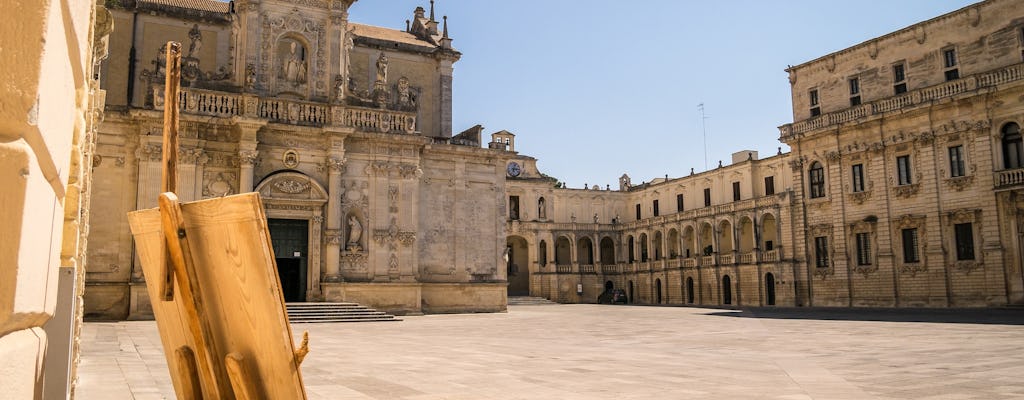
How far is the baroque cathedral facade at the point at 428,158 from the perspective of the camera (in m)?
29.5

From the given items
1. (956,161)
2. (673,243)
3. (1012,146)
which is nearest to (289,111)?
(956,161)

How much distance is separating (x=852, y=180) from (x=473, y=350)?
31602 millimetres

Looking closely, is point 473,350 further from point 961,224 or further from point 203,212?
point 961,224

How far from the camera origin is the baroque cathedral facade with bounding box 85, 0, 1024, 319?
2947cm

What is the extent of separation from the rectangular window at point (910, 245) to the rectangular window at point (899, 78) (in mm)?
7325

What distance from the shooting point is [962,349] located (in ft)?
45.7

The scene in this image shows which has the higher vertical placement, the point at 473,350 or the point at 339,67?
the point at 339,67

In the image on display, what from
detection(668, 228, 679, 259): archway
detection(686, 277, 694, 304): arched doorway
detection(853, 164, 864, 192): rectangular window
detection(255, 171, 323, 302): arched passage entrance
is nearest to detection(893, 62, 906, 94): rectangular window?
detection(853, 164, 864, 192): rectangular window

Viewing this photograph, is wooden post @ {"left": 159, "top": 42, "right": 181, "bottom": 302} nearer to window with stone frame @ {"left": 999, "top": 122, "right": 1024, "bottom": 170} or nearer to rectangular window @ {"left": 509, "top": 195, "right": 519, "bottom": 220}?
window with stone frame @ {"left": 999, "top": 122, "right": 1024, "bottom": 170}

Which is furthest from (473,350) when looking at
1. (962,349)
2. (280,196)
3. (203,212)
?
(280,196)

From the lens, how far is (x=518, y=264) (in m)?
63.8

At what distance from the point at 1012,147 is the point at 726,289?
2352cm

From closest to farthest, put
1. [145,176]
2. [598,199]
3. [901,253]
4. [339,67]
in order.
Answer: [145,176]
[339,67]
[901,253]
[598,199]

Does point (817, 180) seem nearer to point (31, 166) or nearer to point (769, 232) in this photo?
point (769, 232)
